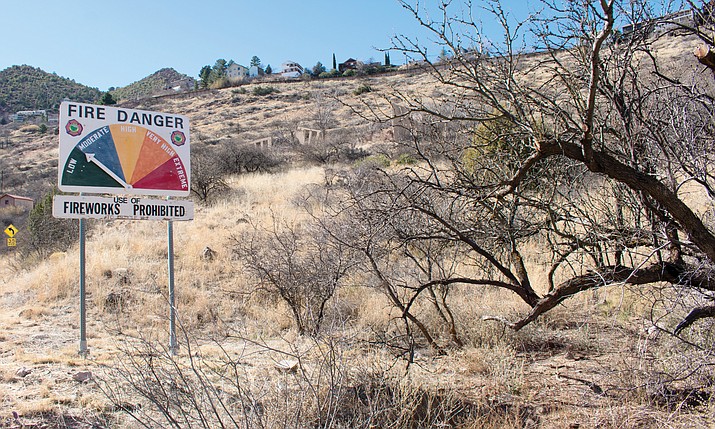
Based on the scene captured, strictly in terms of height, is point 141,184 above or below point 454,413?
above

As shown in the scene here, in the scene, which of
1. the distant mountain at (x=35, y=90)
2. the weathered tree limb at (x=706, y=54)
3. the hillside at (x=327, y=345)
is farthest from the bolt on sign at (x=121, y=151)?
the distant mountain at (x=35, y=90)

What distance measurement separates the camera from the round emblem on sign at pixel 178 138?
308 inches

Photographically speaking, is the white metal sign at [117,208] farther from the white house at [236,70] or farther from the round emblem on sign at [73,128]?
the white house at [236,70]

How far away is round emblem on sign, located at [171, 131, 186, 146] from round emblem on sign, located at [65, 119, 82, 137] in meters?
1.24

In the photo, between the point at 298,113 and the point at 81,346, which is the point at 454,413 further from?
the point at 298,113

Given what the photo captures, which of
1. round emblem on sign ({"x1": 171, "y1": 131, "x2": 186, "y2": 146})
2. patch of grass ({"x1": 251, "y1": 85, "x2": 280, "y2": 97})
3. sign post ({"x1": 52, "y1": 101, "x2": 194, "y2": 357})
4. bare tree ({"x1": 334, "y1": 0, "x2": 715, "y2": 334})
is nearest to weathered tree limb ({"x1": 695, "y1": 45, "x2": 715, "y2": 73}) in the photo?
bare tree ({"x1": 334, "y1": 0, "x2": 715, "y2": 334})

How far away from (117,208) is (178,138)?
1.37 meters

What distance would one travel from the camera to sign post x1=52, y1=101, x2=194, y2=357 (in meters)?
6.99

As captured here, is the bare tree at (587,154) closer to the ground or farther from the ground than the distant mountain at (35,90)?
closer to the ground

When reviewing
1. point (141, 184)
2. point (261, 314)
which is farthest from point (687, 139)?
point (141, 184)

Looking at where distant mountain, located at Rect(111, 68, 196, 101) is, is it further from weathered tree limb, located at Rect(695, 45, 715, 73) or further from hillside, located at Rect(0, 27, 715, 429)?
weathered tree limb, located at Rect(695, 45, 715, 73)

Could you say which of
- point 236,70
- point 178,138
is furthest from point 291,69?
Result: point 178,138

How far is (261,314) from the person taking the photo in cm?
810

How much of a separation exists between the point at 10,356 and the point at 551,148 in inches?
258
